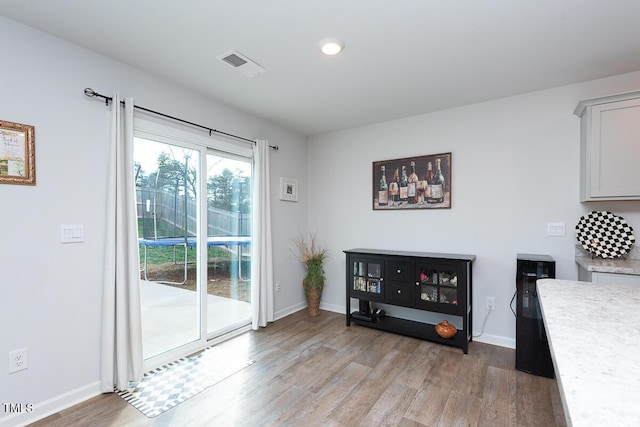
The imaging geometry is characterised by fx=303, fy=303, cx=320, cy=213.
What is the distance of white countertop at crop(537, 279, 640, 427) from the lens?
0.57 metres

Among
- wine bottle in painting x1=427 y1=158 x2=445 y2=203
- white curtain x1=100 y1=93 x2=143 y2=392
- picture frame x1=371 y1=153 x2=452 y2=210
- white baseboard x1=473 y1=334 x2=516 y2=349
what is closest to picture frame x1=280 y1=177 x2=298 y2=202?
picture frame x1=371 y1=153 x2=452 y2=210

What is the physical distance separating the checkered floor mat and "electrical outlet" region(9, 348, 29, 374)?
0.61 meters

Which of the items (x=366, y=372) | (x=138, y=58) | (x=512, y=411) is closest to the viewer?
(x=512, y=411)

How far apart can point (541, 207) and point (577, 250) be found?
0.47m

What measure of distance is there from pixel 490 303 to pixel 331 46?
9.35 ft

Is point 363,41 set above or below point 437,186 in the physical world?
above

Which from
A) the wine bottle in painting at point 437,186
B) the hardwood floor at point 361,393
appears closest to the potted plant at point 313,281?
the hardwood floor at point 361,393

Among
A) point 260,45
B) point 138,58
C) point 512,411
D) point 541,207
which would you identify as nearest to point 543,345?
point 512,411

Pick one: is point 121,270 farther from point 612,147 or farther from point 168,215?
point 612,147

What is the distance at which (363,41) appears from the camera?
2092 mm

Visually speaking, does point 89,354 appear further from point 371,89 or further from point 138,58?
point 371,89

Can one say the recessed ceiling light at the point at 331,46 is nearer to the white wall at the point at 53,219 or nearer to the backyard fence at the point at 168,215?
the white wall at the point at 53,219

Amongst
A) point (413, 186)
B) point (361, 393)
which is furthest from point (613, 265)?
point (361, 393)

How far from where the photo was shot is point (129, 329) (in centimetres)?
236
